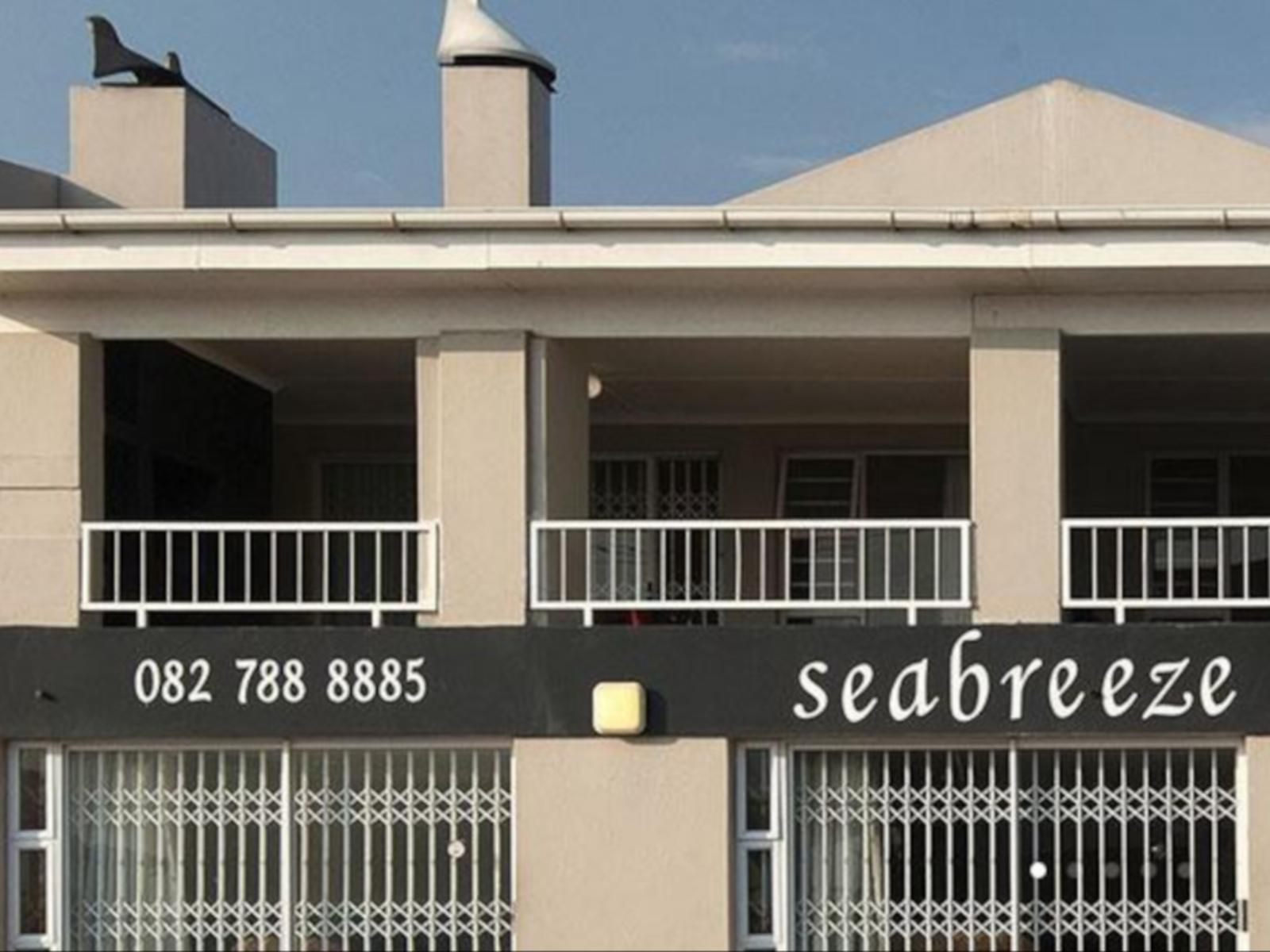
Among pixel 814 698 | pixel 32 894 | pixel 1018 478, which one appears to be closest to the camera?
pixel 814 698

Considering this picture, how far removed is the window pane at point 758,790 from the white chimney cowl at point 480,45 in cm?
461

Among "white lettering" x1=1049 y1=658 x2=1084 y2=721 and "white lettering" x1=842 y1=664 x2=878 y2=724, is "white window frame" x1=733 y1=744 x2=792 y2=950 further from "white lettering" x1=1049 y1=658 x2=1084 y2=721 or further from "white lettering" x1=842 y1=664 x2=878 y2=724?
"white lettering" x1=1049 y1=658 x2=1084 y2=721

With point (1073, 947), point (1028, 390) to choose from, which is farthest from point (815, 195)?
point (1073, 947)

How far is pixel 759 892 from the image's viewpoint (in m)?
11.6

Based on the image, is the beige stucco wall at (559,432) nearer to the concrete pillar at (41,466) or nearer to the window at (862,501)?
the concrete pillar at (41,466)

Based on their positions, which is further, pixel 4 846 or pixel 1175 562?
pixel 1175 562

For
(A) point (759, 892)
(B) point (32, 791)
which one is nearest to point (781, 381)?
(A) point (759, 892)

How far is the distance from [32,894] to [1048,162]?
8146 millimetres

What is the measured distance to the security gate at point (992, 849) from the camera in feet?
37.5

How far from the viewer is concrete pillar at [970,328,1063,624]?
11.5 metres

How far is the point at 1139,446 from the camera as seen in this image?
56.2ft

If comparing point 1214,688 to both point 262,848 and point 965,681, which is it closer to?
point 965,681

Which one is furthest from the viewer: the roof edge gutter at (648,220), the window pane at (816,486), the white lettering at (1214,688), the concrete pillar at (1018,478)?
the window pane at (816,486)

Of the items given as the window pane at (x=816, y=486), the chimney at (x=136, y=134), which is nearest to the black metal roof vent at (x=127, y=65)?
the chimney at (x=136, y=134)
